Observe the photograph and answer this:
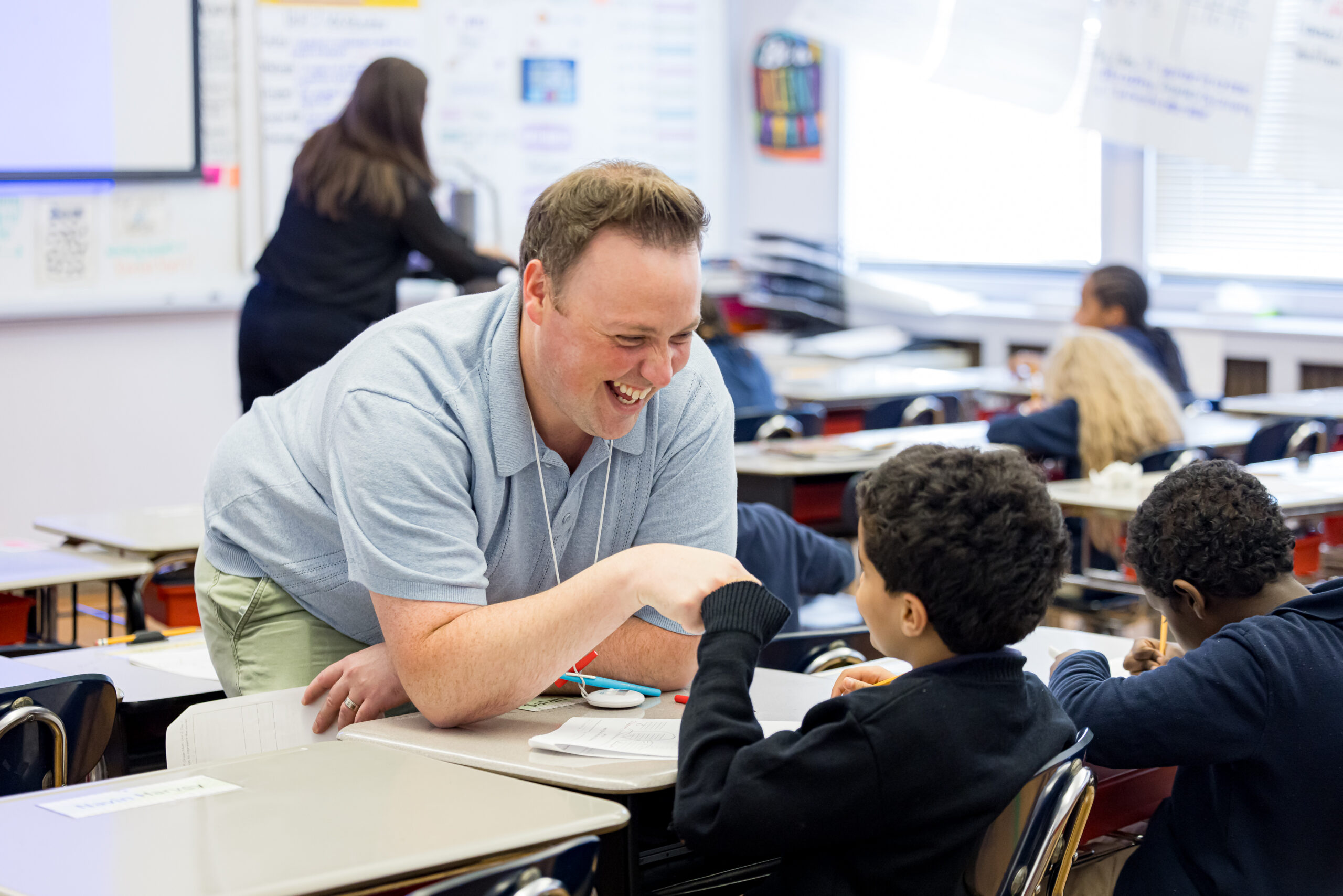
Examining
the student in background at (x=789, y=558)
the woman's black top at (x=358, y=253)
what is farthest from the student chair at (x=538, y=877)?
the woman's black top at (x=358, y=253)

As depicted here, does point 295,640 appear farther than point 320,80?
No

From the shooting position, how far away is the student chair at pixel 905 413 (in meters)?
5.62

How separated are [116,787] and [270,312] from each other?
10.8ft

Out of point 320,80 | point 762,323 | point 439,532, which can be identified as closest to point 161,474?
point 320,80

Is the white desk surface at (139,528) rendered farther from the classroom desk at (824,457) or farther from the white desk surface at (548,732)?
the white desk surface at (548,732)

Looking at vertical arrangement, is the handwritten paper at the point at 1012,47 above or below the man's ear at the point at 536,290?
above

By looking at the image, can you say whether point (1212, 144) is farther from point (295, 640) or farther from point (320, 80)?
point (295, 640)

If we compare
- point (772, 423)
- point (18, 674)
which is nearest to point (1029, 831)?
point (18, 674)

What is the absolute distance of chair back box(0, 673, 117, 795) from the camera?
5.74ft

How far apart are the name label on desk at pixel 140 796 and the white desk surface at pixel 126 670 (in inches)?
20.1

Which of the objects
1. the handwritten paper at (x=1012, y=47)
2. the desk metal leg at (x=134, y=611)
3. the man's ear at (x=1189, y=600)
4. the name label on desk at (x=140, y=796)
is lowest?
Result: the desk metal leg at (x=134, y=611)

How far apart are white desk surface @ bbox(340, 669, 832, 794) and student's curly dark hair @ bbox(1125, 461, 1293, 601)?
46 cm

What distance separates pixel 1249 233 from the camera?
6871 mm

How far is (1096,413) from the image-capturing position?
14.1ft
